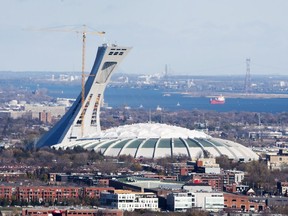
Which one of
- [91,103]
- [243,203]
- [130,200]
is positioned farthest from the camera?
[91,103]

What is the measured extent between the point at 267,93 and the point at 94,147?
122 meters

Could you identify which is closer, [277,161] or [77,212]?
[77,212]

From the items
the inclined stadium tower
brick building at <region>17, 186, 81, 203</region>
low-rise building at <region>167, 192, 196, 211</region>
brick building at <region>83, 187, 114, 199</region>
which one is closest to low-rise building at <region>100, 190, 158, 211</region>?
low-rise building at <region>167, 192, 196, 211</region>

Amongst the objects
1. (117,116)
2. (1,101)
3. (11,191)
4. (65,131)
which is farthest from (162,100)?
(11,191)

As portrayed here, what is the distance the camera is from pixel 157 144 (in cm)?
6738

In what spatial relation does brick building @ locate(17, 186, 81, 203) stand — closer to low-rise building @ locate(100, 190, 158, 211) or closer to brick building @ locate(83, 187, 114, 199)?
brick building @ locate(83, 187, 114, 199)

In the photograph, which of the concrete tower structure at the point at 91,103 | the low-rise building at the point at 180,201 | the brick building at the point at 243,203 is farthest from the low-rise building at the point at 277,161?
the low-rise building at the point at 180,201

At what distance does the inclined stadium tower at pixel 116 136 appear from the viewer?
66875 mm

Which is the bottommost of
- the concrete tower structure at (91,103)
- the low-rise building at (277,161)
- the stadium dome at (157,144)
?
the low-rise building at (277,161)

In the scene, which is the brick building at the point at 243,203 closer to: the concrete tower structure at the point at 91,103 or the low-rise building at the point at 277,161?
the low-rise building at the point at 277,161

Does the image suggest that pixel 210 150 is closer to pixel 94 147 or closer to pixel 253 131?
pixel 94 147

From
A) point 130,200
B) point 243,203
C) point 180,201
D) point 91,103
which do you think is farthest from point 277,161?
point 130,200

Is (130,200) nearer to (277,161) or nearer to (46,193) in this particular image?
(46,193)

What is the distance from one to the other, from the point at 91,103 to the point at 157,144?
3.61 m
